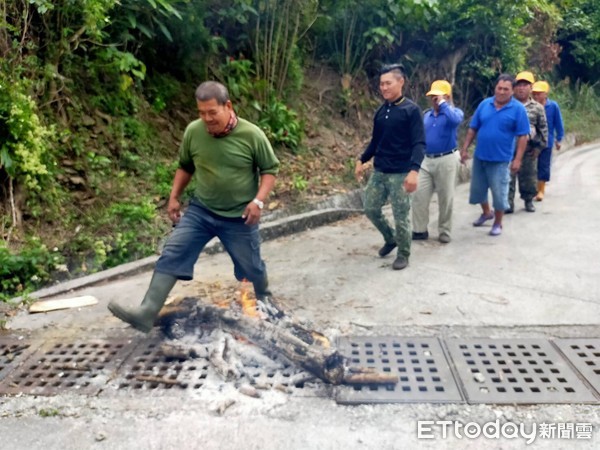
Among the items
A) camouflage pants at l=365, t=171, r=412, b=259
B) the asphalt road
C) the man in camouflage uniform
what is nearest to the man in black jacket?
camouflage pants at l=365, t=171, r=412, b=259

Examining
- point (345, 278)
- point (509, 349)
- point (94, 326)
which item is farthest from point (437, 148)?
point (94, 326)

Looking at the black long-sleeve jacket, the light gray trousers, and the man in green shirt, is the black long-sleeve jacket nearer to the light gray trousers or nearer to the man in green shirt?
the light gray trousers

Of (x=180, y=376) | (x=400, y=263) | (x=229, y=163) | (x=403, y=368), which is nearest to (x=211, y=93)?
(x=229, y=163)

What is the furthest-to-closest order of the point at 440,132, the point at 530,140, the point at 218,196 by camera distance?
the point at 530,140 → the point at 440,132 → the point at 218,196

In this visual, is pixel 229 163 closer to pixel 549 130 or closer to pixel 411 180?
pixel 411 180

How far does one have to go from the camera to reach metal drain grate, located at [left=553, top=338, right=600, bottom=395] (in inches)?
142

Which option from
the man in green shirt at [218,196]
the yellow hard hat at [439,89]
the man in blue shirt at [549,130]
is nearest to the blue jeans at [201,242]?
the man in green shirt at [218,196]

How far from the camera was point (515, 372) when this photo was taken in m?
3.68

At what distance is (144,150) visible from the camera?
7332 mm

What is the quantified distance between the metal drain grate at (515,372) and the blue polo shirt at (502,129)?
3.21 metres

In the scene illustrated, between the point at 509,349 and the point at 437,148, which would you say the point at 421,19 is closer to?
the point at 437,148

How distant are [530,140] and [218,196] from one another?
5.25m

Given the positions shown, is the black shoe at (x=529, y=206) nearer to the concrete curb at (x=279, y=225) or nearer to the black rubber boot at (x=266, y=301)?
the concrete curb at (x=279, y=225)

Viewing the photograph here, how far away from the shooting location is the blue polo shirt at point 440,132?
644cm
